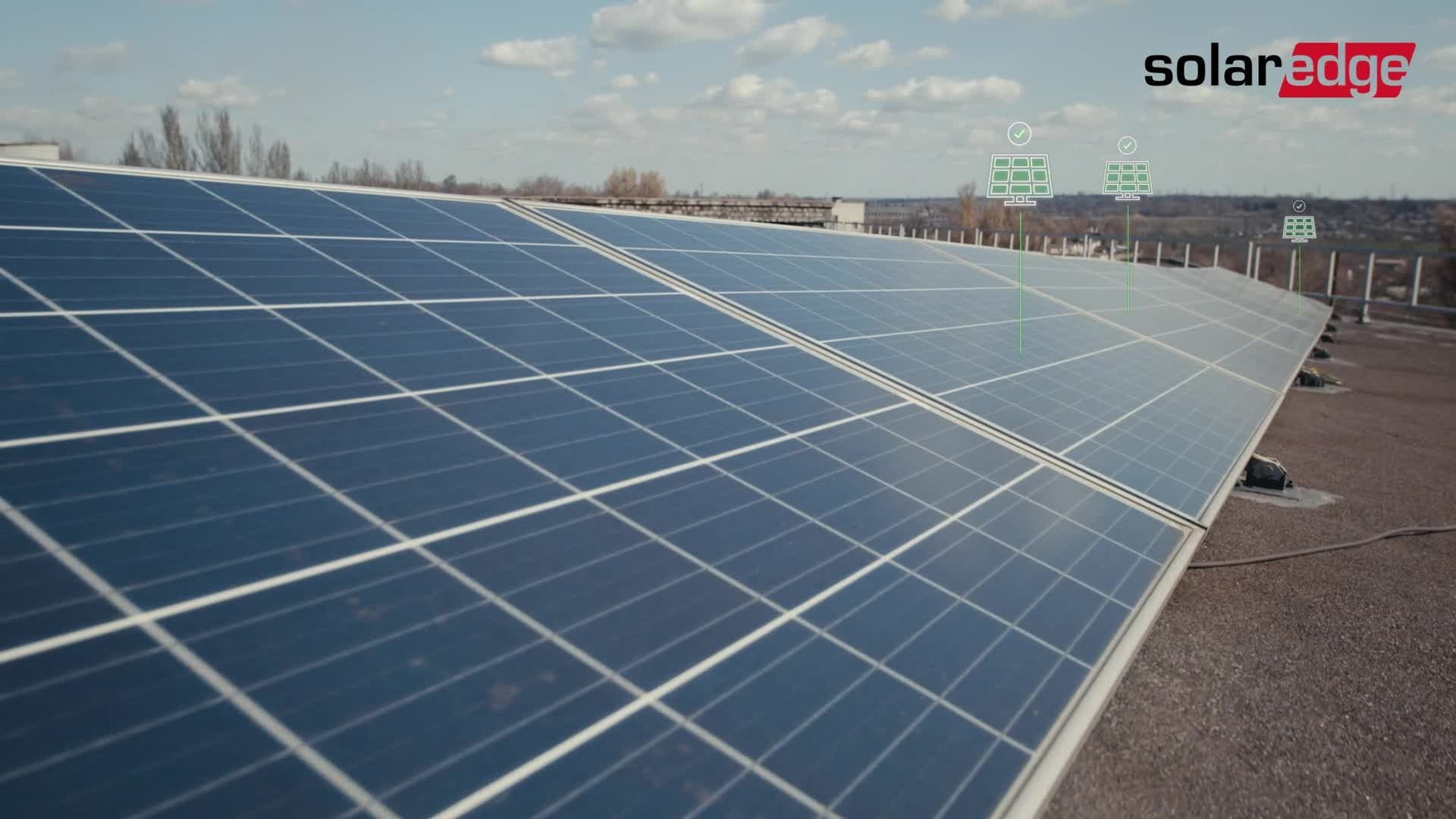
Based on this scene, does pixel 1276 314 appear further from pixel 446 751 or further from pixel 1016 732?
pixel 446 751

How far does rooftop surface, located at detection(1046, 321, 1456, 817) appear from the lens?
8.02 m

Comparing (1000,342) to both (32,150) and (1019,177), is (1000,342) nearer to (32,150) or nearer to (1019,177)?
(1019,177)

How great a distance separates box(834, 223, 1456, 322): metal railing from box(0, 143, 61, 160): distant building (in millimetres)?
28851

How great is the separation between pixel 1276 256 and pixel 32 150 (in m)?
115

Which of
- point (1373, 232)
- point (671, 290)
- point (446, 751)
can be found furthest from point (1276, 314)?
point (1373, 232)

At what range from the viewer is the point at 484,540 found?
560cm

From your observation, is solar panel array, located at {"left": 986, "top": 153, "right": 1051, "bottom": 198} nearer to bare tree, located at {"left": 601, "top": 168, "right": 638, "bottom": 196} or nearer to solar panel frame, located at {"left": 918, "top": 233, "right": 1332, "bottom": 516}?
solar panel frame, located at {"left": 918, "top": 233, "right": 1332, "bottom": 516}

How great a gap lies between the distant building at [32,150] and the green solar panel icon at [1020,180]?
57.5ft

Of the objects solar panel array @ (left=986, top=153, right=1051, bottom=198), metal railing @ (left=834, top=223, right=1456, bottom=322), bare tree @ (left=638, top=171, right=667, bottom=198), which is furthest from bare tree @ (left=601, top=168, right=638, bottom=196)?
solar panel array @ (left=986, top=153, right=1051, bottom=198)

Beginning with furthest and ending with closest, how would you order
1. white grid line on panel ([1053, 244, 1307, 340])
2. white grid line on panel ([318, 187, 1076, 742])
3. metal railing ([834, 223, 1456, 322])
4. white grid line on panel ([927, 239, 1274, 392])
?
metal railing ([834, 223, 1456, 322])
white grid line on panel ([1053, 244, 1307, 340])
white grid line on panel ([927, 239, 1274, 392])
white grid line on panel ([318, 187, 1076, 742])

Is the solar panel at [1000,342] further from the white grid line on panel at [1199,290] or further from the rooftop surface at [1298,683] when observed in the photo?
the white grid line on panel at [1199,290]

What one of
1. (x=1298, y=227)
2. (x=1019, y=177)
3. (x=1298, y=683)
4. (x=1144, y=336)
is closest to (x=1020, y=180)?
(x=1019, y=177)

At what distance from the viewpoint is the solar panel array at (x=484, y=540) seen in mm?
3883

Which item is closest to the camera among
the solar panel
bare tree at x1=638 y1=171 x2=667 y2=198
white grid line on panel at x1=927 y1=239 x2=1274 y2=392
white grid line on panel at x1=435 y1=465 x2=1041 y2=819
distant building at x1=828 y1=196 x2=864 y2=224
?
white grid line on panel at x1=435 y1=465 x2=1041 y2=819
